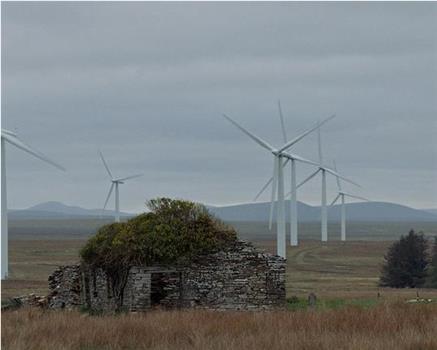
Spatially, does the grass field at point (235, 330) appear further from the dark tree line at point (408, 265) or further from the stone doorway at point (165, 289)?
the dark tree line at point (408, 265)

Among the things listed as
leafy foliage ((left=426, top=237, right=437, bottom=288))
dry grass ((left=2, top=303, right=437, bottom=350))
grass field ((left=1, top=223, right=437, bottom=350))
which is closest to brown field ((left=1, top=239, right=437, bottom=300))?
leafy foliage ((left=426, top=237, right=437, bottom=288))

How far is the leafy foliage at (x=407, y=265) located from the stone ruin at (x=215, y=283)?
86.8 ft

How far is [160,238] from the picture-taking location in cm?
2780

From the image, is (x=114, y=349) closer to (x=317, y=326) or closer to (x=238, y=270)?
(x=317, y=326)

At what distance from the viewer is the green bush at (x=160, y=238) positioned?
27719 mm

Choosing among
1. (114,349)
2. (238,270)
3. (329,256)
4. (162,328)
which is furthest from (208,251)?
(329,256)

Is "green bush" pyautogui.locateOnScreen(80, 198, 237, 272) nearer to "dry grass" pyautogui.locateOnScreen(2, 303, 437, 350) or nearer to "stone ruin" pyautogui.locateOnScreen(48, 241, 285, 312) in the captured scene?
"stone ruin" pyautogui.locateOnScreen(48, 241, 285, 312)

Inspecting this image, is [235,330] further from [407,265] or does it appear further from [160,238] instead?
[407,265]

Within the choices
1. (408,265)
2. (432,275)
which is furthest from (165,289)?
(408,265)

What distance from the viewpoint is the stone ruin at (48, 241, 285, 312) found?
27.5 metres

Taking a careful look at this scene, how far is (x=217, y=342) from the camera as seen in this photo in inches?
616

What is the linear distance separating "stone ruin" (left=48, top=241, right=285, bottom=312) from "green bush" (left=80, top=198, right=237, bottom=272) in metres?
0.33

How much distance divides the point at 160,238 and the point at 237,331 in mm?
10335

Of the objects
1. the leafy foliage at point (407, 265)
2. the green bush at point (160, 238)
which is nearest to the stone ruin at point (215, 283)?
the green bush at point (160, 238)
